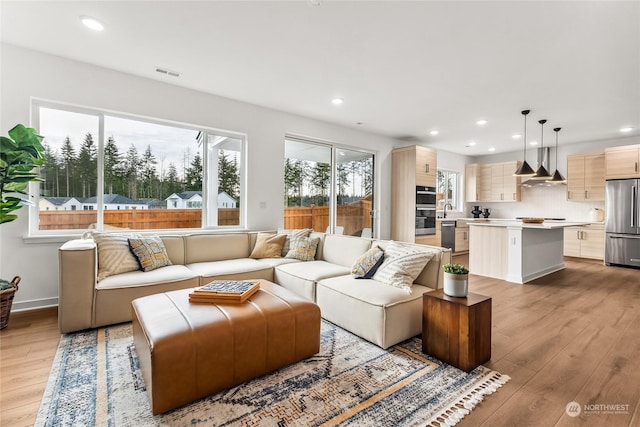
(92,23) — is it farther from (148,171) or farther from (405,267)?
(405,267)

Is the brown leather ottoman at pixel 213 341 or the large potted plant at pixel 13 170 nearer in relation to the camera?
the brown leather ottoman at pixel 213 341

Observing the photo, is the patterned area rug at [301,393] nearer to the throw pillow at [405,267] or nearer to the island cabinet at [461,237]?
the throw pillow at [405,267]

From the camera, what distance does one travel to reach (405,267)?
101 inches

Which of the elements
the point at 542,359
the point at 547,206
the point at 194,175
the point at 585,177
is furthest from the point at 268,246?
the point at 547,206

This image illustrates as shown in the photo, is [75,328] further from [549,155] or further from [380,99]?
[549,155]

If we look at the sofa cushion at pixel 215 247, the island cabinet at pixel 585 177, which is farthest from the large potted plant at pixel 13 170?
the island cabinet at pixel 585 177

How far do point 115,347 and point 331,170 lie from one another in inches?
162

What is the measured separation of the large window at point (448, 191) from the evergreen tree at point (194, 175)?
6.03m

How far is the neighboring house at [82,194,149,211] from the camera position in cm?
332

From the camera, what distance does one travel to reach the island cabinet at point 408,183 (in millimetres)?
5836

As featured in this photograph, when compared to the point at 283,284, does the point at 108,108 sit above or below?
above

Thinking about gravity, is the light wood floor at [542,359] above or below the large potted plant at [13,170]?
below

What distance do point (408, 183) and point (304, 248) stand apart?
3.13m

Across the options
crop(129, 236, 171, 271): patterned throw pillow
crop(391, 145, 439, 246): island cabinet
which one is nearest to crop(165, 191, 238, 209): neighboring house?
crop(129, 236, 171, 271): patterned throw pillow
